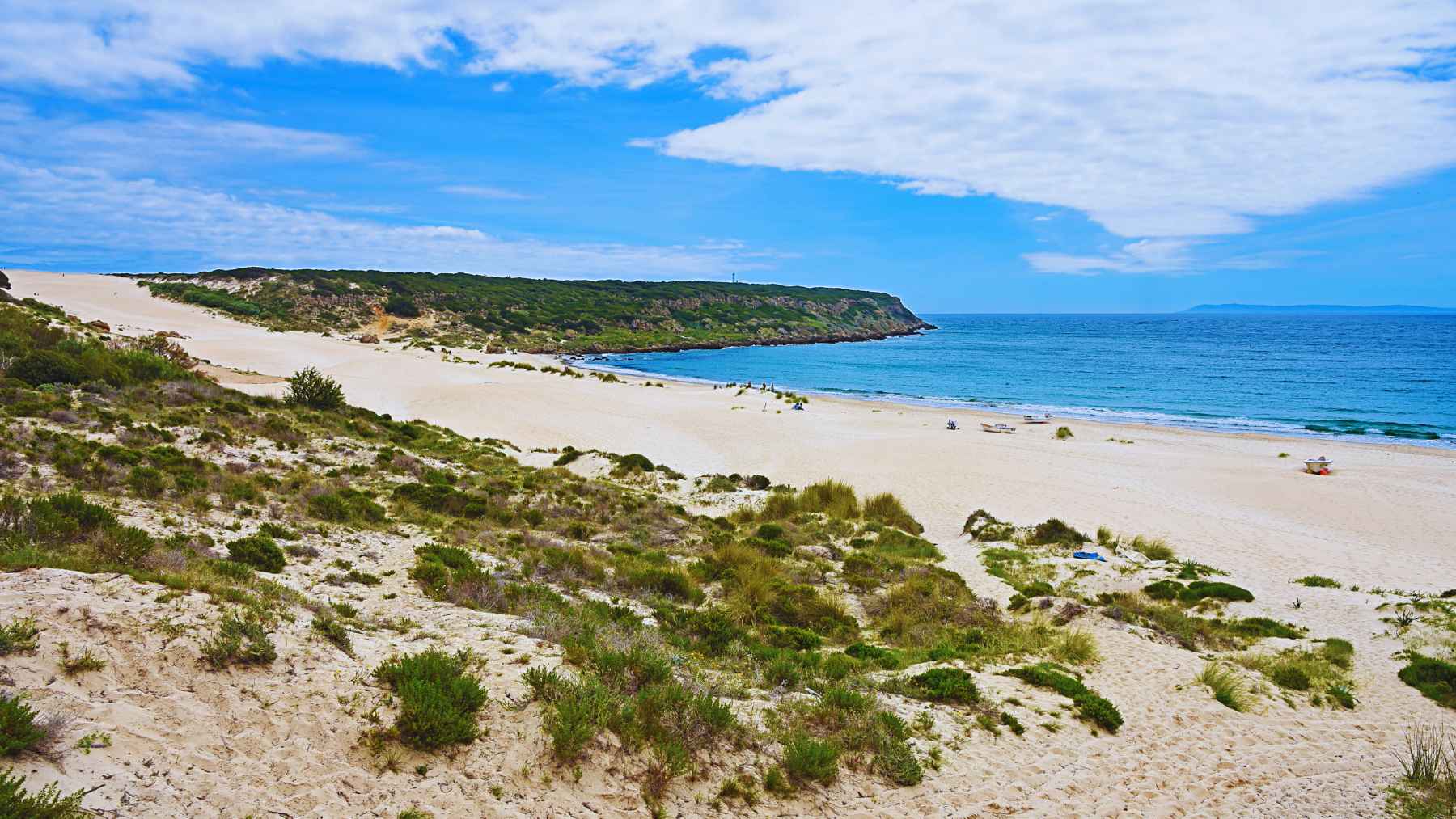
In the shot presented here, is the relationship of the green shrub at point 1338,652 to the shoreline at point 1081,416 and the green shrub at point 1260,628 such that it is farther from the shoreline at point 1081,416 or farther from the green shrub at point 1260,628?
the shoreline at point 1081,416

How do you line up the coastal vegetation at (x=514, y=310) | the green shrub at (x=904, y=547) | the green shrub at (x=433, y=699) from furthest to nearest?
the coastal vegetation at (x=514, y=310) → the green shrub at (x=904, y=547) → the green shrub at (x=433, y=699)

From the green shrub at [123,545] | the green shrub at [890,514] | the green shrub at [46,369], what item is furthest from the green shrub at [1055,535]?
the green shrub at [46,369]

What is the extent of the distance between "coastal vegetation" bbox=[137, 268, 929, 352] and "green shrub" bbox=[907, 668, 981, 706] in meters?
68.7

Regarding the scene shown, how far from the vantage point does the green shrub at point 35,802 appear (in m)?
3.93

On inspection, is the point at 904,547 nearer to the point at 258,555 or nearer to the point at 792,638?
the point at 792,638

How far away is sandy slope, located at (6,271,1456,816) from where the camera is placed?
7238 mm

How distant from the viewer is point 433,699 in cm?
588

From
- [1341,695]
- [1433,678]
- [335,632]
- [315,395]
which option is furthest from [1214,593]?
[315,395]

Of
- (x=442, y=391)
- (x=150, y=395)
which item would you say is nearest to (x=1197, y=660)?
(x=150, y=395)

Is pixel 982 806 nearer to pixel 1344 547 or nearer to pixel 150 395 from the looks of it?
pixel 1344 547

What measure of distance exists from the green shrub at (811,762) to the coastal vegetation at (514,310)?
70062 millimetres

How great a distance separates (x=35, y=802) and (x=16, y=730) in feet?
2.34

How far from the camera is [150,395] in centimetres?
1927

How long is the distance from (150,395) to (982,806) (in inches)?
874
